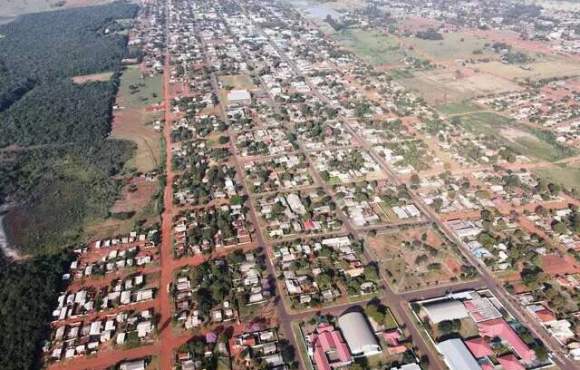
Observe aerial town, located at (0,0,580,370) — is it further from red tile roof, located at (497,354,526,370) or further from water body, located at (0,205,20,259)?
water body, located at (0,205,20,259)

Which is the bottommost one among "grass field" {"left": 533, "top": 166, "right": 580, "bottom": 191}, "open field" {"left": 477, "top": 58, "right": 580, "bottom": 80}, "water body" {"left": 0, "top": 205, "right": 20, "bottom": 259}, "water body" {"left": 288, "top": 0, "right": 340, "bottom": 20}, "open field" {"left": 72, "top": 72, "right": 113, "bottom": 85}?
"grass field" {"left": 533, "top": 166, "right": 580, "bottom": 191}

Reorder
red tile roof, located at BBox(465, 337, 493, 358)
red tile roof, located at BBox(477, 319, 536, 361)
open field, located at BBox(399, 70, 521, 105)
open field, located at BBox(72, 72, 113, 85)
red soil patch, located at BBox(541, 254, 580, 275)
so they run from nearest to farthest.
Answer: red tile roof, located at BBox(477, 319, 536, 361)
red tile roof, located at BBox(465, 337, 493, 358)
red soil patch, located at BBox(541, 254, 580, 275)
open field, located at BBox(399, 70, 521, 105)
open field, located at BBox(72, 72, 113, 85)

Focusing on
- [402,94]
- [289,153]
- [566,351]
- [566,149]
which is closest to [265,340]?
[566,351]

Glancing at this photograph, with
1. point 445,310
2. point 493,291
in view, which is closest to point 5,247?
point 445,310

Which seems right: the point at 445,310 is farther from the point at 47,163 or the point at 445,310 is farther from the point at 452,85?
the point at 452,85

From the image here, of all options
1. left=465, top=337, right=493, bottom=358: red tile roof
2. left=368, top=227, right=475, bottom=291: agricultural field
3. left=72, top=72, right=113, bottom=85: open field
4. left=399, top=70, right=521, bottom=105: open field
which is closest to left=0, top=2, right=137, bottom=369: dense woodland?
left=72, top=72, right=113, bottom=85: open field

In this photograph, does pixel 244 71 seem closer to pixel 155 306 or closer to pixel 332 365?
pixel 155 306
